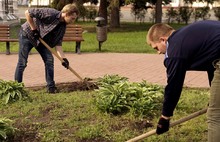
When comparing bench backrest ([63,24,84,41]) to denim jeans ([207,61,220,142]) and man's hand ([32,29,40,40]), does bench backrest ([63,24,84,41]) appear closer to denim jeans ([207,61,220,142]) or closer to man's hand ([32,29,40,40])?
man's hand ([32,29,40,40])

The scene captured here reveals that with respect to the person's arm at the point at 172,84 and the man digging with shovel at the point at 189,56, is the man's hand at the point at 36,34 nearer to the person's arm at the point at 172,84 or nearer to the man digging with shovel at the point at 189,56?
the man digging with shovel at the point at 189,56

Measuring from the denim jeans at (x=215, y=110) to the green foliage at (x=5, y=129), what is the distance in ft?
6.94

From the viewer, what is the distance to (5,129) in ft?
15.9

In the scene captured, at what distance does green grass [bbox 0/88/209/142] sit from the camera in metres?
4.92

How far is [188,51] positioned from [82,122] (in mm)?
2288

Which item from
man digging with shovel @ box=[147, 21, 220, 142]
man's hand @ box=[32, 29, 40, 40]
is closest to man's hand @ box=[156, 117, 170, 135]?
man digging with shovel @ box=[147, 21, 220, 142]

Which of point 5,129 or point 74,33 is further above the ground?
point 74,33

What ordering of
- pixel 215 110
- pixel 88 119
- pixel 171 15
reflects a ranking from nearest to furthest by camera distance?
pixel 215 110
pixel 88 119
pixel 171 15

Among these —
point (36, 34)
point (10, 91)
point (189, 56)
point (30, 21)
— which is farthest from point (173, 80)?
point (30, 21)

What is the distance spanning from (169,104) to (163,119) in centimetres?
14

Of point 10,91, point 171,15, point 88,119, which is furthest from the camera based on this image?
point 171,15

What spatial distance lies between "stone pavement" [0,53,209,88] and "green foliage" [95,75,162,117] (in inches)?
94.3

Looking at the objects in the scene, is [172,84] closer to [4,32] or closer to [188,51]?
[188,51]

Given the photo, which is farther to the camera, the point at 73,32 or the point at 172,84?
the point at 73,32
